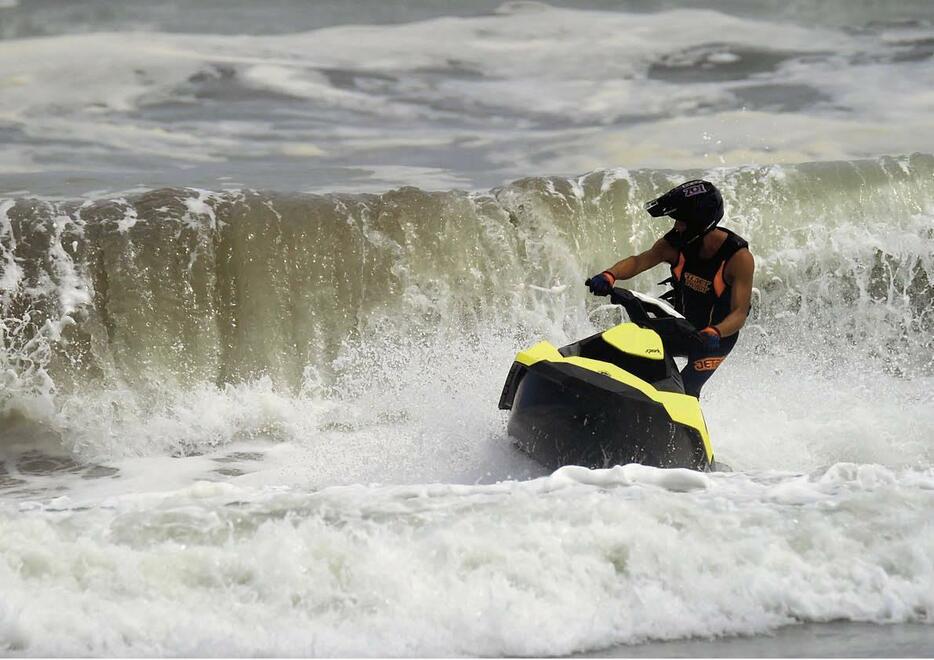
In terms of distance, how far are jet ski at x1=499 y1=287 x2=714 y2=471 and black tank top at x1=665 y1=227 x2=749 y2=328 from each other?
0.78ft

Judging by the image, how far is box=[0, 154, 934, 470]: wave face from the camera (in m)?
9.58

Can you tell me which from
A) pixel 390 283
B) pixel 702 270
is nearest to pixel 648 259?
pixel 702 270

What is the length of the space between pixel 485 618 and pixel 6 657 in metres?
1.62

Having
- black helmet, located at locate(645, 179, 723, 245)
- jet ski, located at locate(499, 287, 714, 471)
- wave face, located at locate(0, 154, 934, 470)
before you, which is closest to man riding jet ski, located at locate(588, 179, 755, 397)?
black helmet, located at locate(645, 179, 723, 245)

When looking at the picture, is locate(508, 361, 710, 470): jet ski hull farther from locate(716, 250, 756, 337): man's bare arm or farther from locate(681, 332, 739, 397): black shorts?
locate(716, 250, 756, 337): man's bare arm

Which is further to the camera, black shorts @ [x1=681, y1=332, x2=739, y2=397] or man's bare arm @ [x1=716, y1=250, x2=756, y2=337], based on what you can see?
black shorts @ [x1=681, y1=332, x2=739, y2=397]

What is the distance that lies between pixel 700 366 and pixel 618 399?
64 centimetres

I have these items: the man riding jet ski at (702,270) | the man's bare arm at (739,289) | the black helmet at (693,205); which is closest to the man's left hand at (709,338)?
the man riding jet ski at (702,270)

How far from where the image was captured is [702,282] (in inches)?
239

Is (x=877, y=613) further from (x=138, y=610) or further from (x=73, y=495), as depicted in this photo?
(x=73, y=495)

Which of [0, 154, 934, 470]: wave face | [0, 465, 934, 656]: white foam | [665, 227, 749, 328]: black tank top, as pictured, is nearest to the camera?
[0, 465, 934, 656]: white foam

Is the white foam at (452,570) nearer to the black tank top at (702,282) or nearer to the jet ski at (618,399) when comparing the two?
the jet ski at (618,399)

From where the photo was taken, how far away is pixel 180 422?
8867 mm

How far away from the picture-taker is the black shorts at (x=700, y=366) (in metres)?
6.02
